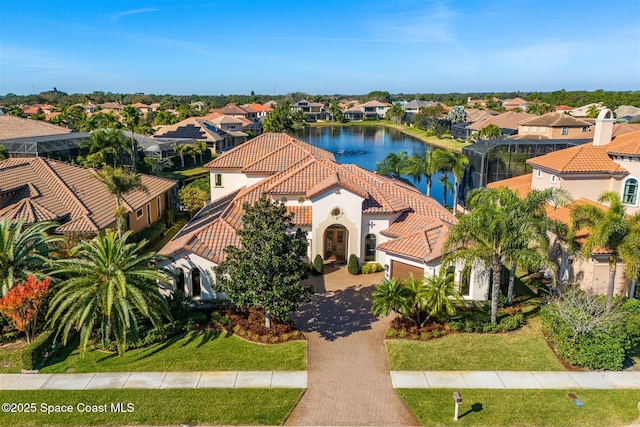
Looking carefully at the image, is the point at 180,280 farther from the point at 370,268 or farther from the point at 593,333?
the point at 593,333

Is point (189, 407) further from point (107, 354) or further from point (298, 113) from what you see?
point (298, 113)

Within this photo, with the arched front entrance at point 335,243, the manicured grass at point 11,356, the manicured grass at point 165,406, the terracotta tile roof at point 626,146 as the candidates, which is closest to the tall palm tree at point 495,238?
the arched front entrance at point 335,243

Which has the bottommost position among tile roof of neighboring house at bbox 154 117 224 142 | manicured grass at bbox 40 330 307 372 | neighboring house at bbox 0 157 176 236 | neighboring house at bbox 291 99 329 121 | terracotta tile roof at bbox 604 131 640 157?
manicured grass at bbox 40 330 307 372

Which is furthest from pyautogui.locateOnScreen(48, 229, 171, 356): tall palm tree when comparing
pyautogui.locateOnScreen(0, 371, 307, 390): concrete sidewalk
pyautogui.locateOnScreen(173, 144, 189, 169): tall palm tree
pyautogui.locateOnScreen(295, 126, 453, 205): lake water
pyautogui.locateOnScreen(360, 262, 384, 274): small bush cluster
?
pyautogui.locateOnScreen(173, 144, 189, 169): tall palm tree

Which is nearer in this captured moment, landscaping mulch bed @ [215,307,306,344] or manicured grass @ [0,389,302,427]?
manicured grass @ [0,389,302,427]

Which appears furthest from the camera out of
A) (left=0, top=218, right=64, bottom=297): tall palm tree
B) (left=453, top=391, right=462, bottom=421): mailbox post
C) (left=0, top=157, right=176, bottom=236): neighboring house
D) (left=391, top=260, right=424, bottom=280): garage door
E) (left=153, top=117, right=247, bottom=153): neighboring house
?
(left=153, top=117, right=247, bottom=153): neighboring house

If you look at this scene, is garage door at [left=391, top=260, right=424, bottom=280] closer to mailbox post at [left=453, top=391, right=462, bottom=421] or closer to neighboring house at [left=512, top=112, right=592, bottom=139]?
A: mailbox post at [left=453, top=391, right=462, bottom=421]

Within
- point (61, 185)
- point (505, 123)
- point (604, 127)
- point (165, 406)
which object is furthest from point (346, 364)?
point (505, 123)

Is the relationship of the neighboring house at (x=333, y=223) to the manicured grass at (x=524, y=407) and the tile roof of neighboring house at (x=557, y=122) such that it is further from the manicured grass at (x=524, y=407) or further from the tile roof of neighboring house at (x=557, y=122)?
the tile roof of neighboring house at (x=557, y=122)
